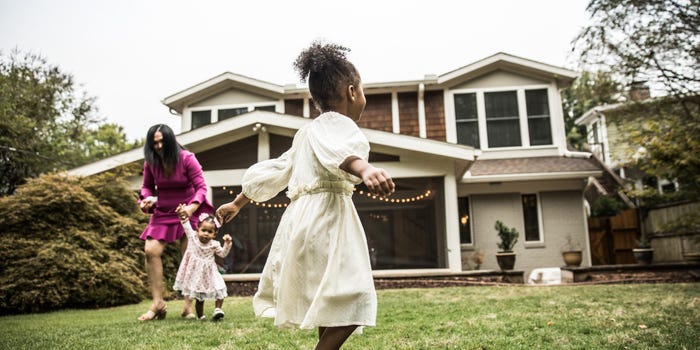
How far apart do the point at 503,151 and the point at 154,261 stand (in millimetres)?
10721

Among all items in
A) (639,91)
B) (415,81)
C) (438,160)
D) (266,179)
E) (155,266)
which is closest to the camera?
(266,179)

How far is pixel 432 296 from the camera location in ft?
23.1

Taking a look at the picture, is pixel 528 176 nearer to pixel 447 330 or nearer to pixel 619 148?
pixel 619 148

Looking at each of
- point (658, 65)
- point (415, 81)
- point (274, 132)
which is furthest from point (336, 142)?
point (415, 81)

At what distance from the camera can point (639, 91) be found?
9.32 metres

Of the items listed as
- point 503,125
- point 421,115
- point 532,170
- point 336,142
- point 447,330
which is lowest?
point 447,330

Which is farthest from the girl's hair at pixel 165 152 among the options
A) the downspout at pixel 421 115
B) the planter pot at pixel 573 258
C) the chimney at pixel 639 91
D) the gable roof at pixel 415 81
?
the planter pot at pixel 573 258

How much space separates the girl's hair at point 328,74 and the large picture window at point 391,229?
845cm

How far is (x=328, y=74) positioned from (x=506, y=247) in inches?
412

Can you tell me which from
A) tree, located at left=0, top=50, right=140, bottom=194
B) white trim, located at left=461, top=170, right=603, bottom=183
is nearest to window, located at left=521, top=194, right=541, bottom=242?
white trim, located at left=461, top=170, right=603, bottom=183

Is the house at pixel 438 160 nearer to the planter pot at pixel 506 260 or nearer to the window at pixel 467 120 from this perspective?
the window at pixel 467 120

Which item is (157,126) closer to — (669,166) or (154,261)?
(154,261)

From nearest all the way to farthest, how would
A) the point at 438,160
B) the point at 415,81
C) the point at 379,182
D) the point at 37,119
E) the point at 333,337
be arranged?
1. the point at 379,182
2. the point at 333,337
3. the point at 438,160
4. the point at 415,81
5. the point at 37,119

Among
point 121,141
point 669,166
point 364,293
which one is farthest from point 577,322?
point 121,141
